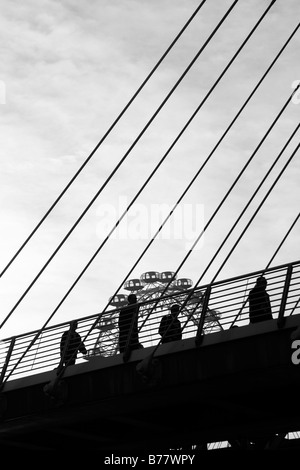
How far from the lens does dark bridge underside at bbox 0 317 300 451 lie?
1731 centimetres

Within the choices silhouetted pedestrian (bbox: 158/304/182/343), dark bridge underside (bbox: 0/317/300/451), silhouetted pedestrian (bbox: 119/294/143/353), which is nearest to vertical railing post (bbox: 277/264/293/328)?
dark bridge underside (bbox: 0/317/300/451)

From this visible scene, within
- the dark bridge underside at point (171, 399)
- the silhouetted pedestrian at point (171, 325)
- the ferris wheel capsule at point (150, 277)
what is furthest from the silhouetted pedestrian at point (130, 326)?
the ferris wheel capsule at point (150, 277)

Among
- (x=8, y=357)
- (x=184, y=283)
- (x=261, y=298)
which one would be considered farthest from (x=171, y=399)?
(x=184, y=283)

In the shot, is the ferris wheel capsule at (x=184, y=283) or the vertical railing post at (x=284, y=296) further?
the ferris wheel capsule at (x=184, y=283)

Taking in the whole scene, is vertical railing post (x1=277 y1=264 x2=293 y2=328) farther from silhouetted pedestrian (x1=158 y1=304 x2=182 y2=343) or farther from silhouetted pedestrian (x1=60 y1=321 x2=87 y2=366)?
silhouetted pedestrian (x1=60 y1=321 x2=87 y2=366)

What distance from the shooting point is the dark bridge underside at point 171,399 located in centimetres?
1731

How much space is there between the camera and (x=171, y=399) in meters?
19.5

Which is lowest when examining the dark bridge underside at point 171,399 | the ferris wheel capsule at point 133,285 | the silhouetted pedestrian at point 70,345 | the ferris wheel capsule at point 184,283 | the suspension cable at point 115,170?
the dark bridge underside at point 171,399

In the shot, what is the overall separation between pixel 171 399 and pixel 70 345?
4.07 m

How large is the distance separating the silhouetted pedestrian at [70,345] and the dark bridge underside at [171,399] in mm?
357

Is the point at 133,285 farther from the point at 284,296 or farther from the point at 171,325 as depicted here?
the point at 284,296

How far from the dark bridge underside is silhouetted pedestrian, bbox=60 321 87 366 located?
357mm

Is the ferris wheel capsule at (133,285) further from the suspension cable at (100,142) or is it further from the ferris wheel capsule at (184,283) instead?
the suspension cable at (100,142)
